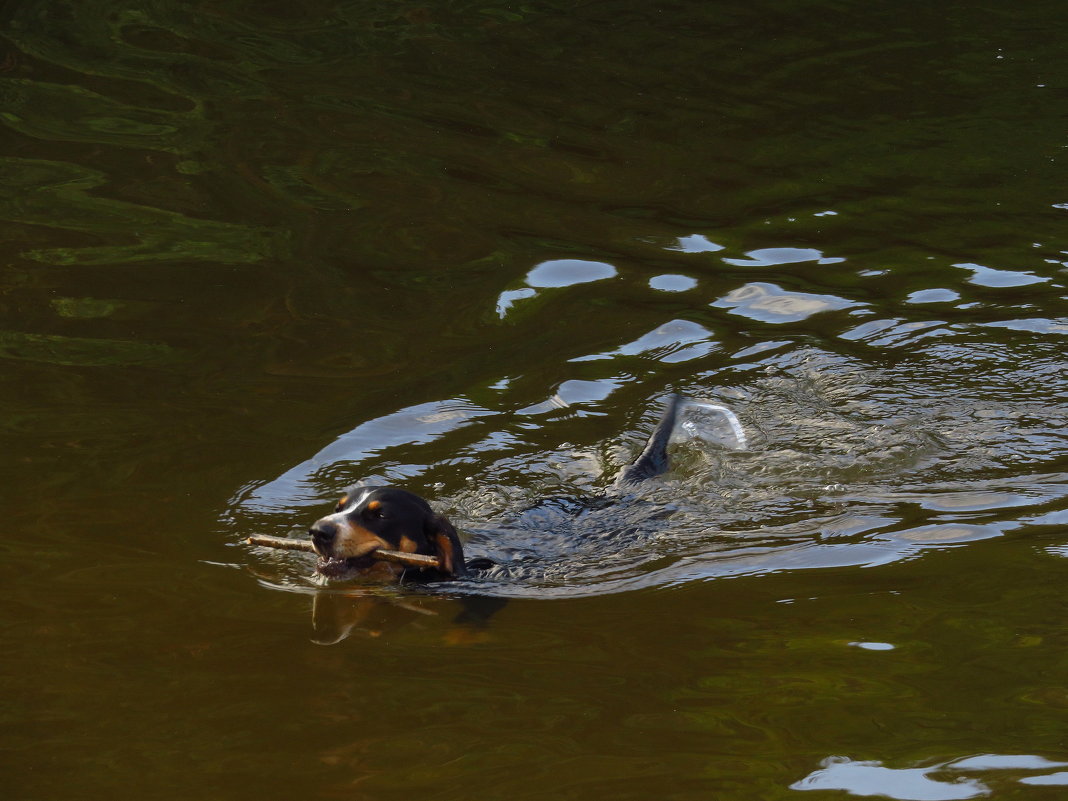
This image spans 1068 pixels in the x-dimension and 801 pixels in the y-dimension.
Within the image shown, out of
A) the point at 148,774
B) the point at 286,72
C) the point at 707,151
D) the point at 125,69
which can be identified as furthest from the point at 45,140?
the point at 148,774

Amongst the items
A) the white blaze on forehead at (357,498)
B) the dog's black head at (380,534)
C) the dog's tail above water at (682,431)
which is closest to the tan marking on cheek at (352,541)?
the dog's black head at (380,534)

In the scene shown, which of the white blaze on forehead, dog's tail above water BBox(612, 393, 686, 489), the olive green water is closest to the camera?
the olive green water

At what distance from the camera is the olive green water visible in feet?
11.9

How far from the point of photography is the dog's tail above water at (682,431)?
6.31 m

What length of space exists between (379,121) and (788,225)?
368cm

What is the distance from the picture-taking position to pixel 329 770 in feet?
11.1

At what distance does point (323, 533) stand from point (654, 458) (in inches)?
82.3

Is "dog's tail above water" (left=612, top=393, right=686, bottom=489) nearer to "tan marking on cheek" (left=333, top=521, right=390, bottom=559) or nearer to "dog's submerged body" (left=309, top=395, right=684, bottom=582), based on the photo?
"dog's submerged body" (left=309, top=395, right=684, bottom=582)

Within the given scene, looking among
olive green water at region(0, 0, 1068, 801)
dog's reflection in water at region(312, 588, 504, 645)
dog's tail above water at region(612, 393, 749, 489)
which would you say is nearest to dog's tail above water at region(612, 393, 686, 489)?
dog's tail above water at region(612, 393, 749, 489)

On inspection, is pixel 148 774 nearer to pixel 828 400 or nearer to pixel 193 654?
pixel 193 654

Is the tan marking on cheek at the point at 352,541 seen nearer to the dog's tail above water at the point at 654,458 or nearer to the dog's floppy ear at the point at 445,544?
the dog's floppy ear at the point at 445,544

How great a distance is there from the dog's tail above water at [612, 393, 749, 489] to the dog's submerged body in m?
1.29

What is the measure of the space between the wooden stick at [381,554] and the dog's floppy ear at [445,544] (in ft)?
0.12

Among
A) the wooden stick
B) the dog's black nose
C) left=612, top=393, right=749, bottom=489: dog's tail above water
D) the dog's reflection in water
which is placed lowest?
left=612, top=393, right=749, bottom=489: dog's tail above water
